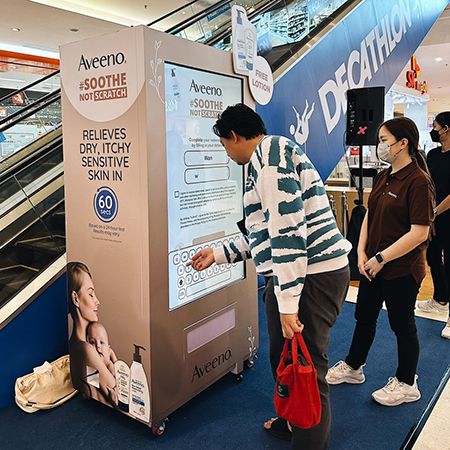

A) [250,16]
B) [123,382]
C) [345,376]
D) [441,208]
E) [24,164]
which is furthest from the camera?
[250,16]

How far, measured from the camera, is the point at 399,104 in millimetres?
13086

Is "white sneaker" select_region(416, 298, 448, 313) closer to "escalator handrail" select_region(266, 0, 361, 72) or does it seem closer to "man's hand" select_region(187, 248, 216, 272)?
"escalator handrail" select_region(266, 0, 361, 72)

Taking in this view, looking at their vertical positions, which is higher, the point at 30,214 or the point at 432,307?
the point at 30,214

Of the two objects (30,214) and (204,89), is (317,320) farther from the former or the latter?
(30,214)

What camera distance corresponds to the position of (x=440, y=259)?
3768 millimetres

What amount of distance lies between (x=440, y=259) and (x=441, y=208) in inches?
22.4

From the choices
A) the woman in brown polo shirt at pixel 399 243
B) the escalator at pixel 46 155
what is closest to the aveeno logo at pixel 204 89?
the woman in brown polo shirt at pixel 399 243

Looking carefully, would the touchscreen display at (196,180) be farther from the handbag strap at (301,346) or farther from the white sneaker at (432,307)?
the white sneaker at (432,307)

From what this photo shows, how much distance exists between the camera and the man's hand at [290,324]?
1.65 m

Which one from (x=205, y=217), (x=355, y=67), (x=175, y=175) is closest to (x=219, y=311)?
(x=205, y=217)

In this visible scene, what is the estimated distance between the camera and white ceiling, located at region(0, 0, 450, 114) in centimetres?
808

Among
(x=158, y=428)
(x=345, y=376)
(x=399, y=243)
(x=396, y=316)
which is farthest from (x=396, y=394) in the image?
(x=158, y=428)

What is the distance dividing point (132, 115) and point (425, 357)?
2.45 metres

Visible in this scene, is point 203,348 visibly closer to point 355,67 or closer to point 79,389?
point 79,389
